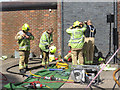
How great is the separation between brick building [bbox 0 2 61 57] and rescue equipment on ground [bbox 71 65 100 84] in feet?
16.6

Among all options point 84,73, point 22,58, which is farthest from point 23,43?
point 84,73

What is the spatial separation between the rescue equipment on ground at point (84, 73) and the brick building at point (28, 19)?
16.6ft

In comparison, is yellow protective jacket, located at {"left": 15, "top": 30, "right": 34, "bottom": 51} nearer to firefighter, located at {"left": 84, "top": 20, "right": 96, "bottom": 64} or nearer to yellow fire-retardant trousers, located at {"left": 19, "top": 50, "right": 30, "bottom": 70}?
yellow fire-retardant trousers, located at {"left": 19, "top": 50, "right": 30, "bottom": 70}

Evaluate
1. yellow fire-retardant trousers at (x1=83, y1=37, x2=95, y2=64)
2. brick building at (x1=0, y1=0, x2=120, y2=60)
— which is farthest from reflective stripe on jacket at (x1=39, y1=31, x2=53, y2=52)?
brick building at (x1=0, y1=0, x2=120, y2=60)

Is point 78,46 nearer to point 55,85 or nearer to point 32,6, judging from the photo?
point 55,85

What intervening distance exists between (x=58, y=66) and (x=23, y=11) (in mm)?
5441

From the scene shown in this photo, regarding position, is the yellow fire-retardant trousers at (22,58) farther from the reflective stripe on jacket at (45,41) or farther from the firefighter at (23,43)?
the reflective stripe on jacket at (45,41)

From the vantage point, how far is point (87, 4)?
10445mm

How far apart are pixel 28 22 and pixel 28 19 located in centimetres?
19

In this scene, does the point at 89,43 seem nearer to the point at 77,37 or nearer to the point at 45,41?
the point at 77,37

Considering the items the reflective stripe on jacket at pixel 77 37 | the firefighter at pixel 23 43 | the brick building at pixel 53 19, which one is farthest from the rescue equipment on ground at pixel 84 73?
the brick building at pixel 53 19

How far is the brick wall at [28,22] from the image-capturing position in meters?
11.9

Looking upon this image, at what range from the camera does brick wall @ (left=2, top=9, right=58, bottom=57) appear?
11.9 m

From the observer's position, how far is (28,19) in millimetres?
12219
